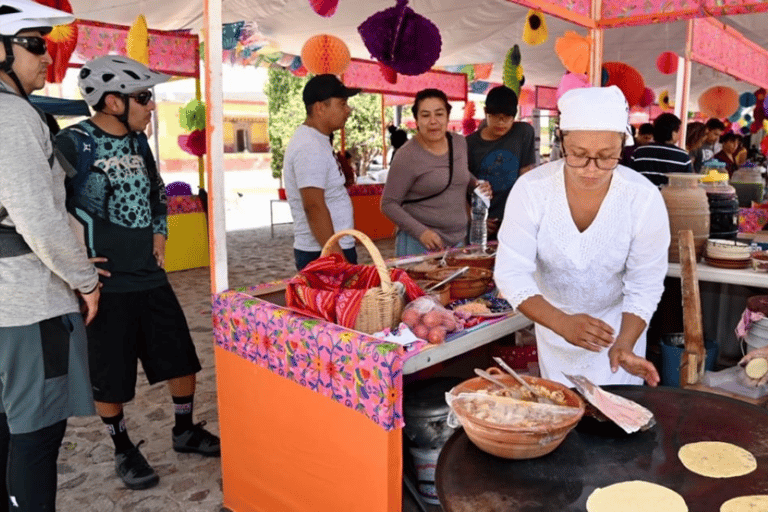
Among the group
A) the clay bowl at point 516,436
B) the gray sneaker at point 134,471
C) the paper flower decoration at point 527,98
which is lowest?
the gray sneaker at point 134,471

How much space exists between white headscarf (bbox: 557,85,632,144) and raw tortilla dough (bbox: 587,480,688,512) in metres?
0.84

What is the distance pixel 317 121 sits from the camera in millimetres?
2836

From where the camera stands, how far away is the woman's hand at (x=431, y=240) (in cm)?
298

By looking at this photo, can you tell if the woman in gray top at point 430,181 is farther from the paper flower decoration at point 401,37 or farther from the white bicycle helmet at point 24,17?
the white bicycle helmet at point 24,17

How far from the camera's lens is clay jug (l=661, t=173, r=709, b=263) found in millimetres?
2422

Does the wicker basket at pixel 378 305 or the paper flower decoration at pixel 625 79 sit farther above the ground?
the paper flower decoration at pixel 625 79

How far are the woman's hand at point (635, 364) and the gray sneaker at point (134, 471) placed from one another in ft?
6.39

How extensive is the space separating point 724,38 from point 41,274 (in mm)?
8283

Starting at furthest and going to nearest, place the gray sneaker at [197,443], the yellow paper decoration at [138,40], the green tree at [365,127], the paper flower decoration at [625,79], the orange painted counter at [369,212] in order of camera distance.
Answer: the green tree at [365,127]
the orange painted counter at [369,212]
the paper flower decoration at [625,79]
the yellow paper decoration at [138,40]
the gray sneaker at [197,443]

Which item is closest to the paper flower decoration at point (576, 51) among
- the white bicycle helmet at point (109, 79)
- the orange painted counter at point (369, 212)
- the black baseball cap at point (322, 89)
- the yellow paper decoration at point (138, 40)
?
the black baseball cap at point (322, 89)

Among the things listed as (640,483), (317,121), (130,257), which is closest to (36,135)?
(130,257)

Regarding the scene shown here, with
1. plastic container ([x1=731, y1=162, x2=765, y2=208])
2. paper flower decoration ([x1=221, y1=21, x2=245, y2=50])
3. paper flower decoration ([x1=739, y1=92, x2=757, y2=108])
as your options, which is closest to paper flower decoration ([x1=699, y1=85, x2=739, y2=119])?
paper flower decoration ([x1=739, y1=92, x2=757, y2=108])

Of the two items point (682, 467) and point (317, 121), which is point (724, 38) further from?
point (682, 467)

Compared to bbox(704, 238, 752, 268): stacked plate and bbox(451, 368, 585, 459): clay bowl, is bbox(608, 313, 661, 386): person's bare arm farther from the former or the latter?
bbox(704, 238, 752, 268): stacked plate
